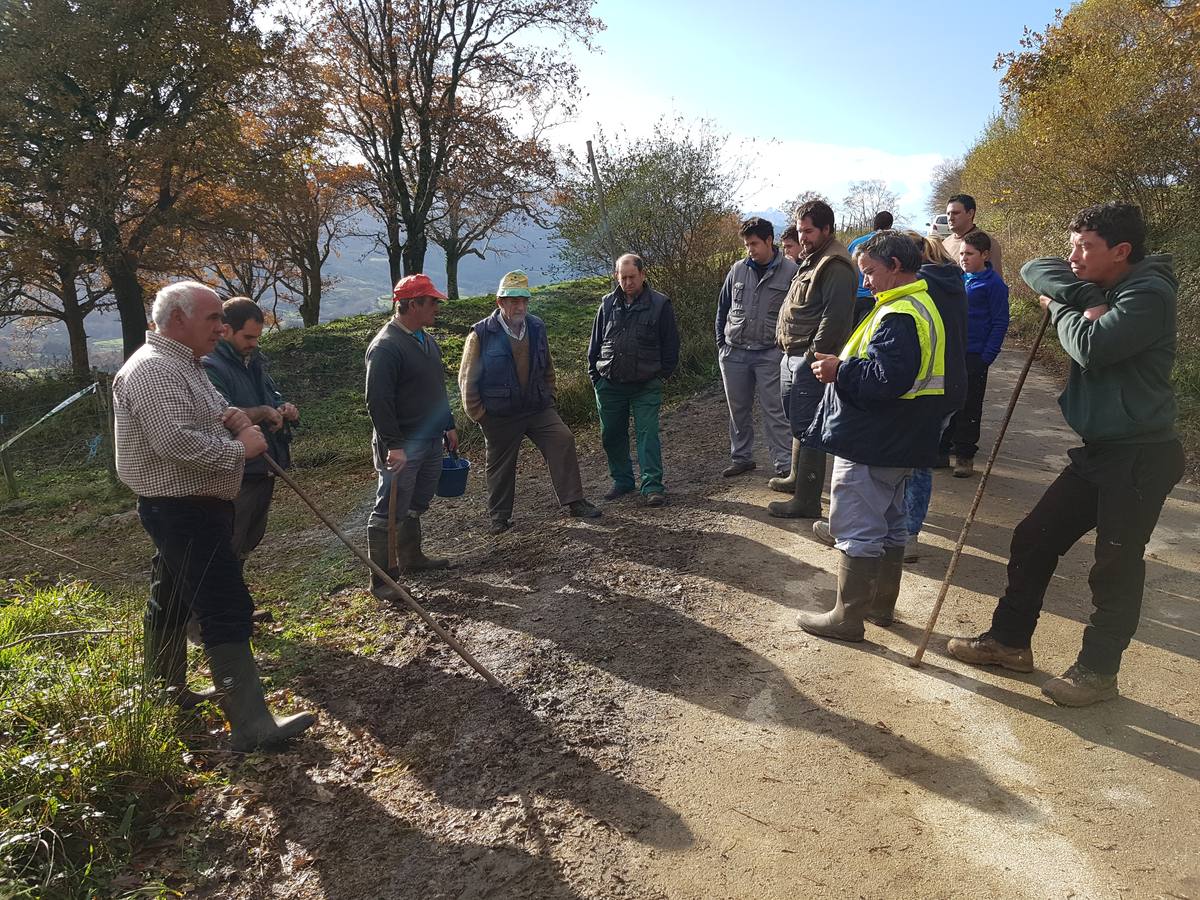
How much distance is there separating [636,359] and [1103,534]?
346 cm

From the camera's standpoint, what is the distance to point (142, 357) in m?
2.97

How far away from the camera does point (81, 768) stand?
8.76 feet

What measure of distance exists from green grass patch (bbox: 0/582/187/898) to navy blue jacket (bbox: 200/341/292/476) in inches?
49.2

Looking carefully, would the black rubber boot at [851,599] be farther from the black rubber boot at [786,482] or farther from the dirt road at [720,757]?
the black rubber boot at [786,482]

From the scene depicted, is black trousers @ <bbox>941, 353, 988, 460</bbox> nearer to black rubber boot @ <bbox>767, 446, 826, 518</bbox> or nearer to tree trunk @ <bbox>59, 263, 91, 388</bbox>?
black rubber boot @ <bbox>767, 446, 826, 518</bbox>

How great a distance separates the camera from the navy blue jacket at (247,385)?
12.9ft

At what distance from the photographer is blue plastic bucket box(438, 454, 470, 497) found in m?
5.17

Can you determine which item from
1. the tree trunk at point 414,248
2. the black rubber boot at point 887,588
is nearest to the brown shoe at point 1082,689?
the black rubber boot at point 887,588

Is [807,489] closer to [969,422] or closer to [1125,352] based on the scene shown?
[969,422]

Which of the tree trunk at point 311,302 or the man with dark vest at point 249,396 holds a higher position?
the tree trunk at point 311,302

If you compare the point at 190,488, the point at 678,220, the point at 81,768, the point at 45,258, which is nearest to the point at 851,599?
the point at 190,488

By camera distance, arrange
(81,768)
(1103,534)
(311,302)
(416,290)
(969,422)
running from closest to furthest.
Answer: (81,768), (1103,534), (416,290), (969,422), (311,302)

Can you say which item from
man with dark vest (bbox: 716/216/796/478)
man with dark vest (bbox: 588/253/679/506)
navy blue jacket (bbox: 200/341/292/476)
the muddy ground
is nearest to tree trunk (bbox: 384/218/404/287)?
man with dark vest (bbox: 588/253/679/506)

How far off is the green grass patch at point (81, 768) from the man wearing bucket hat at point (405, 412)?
1667 millimetres
